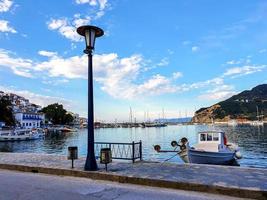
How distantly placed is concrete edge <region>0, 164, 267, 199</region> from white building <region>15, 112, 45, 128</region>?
355ft

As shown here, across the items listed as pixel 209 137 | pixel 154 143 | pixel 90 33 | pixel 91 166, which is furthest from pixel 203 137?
pixel 154 143

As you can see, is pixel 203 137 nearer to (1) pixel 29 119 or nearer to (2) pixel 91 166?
(2) pixel 91 166

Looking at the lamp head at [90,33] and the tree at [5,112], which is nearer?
the lamp head at [90,33]

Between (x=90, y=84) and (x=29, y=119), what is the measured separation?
398 feet

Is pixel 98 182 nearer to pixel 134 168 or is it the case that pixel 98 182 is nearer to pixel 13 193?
pixel 134 168

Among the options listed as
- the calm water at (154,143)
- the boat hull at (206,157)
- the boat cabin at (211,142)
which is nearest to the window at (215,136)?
the boat cabin at (211,142)

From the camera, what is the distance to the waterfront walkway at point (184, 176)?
7.92 m

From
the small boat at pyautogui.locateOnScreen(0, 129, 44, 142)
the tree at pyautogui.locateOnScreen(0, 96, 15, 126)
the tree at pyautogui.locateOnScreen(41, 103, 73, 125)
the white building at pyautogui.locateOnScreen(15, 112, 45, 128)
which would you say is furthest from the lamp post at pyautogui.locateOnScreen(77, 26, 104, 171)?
the tree at pyautogui.locateOnScreen(41, 103, 73, 125)

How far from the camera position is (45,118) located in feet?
484

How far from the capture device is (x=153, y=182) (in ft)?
29.6

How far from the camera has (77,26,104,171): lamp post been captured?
1102cm

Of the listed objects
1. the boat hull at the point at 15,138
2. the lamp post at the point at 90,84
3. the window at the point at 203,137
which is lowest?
the boat hull at the point at 15,138

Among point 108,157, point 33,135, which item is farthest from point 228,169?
point 33,135

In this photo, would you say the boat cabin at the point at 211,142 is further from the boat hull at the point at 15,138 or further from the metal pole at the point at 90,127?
the boat hull at the point at 15,138
